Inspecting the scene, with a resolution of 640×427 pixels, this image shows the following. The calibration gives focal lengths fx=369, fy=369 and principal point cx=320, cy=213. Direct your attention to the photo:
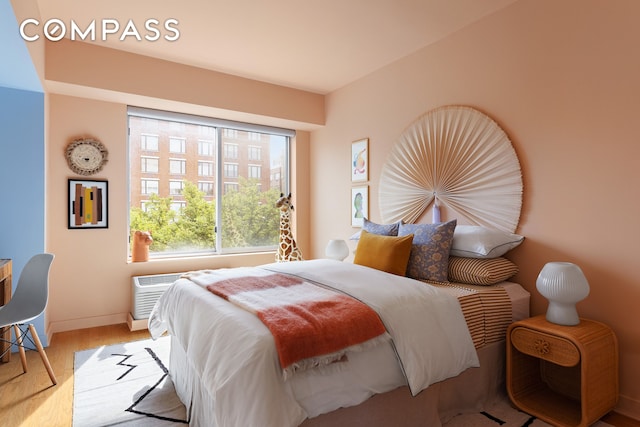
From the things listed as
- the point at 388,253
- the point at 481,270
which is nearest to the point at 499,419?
the point at 481,270

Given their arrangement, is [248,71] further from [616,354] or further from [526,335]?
[616,354]

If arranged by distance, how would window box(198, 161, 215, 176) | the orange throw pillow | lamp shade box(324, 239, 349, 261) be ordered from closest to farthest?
the orange throw pillow < lamp shade box(324, 239, 349, 261) < window box(198, 161, 215, 176)

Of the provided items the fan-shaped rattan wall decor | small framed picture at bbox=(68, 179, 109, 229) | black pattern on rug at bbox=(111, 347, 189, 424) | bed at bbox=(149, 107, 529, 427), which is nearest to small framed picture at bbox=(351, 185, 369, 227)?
the fan-shaped rattan wall decor

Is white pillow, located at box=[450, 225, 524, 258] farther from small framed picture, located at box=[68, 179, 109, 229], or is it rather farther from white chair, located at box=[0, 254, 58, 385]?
small framed picture, located at box=[68, 179, 109, 229]

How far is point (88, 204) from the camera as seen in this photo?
11.9 feet

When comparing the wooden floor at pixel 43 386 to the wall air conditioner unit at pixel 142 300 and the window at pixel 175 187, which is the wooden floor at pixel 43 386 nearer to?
the wall air conditioner unit at pixel 142 300

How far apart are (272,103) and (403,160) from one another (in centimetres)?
172

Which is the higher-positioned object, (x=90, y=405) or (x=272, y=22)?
(x=272, y=22)

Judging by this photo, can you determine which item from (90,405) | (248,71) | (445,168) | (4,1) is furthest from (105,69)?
(445,168)

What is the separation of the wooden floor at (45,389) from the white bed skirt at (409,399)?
608mm

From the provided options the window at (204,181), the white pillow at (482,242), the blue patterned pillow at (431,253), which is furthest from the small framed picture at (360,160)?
the white pillow at (482,242)

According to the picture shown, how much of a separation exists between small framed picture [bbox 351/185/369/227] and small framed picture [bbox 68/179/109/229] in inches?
102

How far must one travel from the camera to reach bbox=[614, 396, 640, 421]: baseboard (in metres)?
2.08

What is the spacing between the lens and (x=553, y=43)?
2.45 metres
